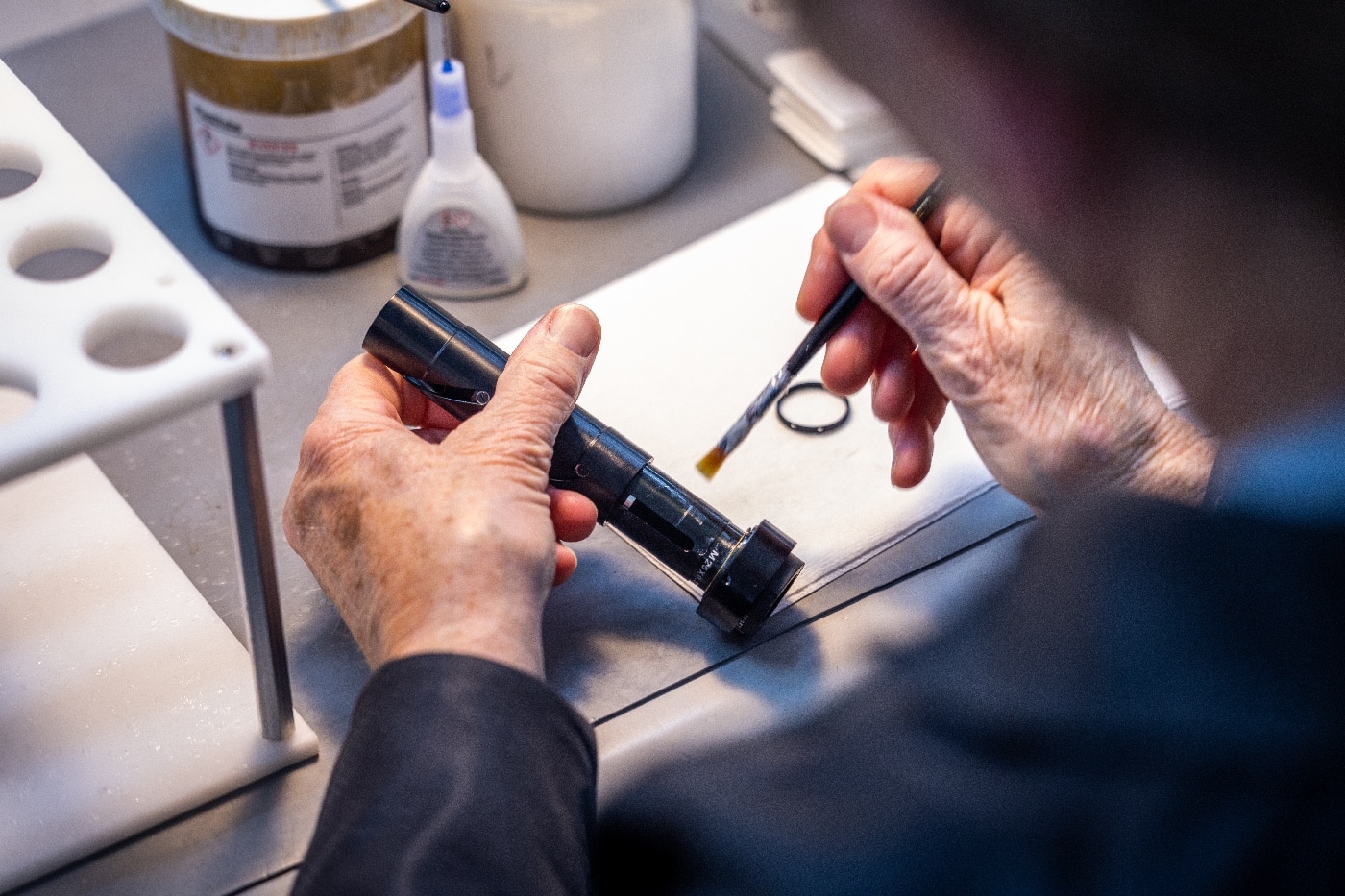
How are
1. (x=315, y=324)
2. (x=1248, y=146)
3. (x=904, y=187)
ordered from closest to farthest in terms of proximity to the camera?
1. (x=1248, y=146)
2. (x=904, y=187)
3. (x=315, y=324)

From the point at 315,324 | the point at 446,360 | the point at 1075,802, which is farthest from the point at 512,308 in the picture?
the point at 1075,802

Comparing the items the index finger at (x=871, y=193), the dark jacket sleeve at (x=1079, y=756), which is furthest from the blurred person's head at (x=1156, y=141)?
the index finger at (x=871, y=193)

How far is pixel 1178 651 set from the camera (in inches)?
18.6

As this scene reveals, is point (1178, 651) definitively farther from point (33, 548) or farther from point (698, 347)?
point (33, 548)

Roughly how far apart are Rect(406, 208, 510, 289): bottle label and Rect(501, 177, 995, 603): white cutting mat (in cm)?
6

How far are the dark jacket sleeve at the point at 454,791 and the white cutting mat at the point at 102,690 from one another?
14 cm

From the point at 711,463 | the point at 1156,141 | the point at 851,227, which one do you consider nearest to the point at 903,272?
the point at 851,227

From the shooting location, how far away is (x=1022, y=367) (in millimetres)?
694

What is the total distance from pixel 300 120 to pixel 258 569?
317mm

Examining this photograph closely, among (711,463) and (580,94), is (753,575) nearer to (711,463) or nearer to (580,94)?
(711,463)

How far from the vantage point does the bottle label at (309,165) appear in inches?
30.7

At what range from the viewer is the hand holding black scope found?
2.08ft

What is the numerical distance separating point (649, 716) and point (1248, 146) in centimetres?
41

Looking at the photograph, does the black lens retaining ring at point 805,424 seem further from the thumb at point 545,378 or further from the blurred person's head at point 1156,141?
the blurred person's head at point 1156,141
